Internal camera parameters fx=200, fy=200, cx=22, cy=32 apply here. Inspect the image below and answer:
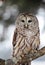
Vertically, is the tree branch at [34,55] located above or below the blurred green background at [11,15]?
below

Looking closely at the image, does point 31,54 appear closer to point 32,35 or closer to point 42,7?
point 32,35

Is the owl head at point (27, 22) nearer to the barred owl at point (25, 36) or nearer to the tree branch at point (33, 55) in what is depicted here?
the barred owl at point (25, 36)

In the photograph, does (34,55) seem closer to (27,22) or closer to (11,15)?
(27,22)

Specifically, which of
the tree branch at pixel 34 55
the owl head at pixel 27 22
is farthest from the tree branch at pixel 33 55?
the owl head at pixel 27 22

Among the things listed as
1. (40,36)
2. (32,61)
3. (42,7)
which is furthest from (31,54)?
(42,7)

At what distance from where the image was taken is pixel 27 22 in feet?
5.76

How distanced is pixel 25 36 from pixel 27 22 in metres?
0.13

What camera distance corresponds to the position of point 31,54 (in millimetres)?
1757

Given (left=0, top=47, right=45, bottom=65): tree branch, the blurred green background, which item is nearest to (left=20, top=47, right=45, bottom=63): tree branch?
(left=0, top=47, right=45, bottom=65): tree branch

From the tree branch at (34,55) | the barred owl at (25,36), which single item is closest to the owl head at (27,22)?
the barred owl at (25,36)

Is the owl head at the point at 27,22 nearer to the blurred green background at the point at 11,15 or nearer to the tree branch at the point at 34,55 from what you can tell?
the blurred green background at the point at 11,15

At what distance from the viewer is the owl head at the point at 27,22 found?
1757mm

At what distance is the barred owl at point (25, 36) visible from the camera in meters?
1.76

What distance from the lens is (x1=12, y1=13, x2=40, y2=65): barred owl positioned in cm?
176
